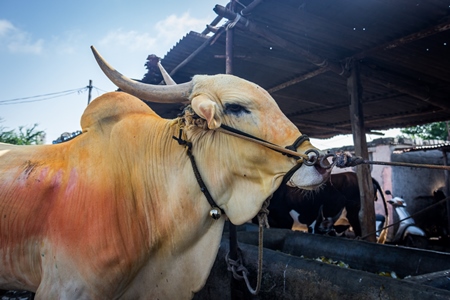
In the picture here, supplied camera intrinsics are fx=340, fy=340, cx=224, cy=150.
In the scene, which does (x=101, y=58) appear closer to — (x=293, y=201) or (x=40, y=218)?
A: (x=40, y=218)

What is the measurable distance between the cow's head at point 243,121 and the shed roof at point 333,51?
2.03m

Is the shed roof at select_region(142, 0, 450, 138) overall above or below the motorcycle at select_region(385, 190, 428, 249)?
above

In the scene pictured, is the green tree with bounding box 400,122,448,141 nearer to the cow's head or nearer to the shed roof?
the shed roof

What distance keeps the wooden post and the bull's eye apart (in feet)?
10.8

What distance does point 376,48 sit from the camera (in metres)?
4.22

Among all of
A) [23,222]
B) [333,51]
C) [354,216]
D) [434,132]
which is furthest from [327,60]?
[434,132]

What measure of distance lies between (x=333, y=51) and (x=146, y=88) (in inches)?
133

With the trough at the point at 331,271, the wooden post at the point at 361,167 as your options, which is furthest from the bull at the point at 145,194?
the wooden post at the point at 361,167

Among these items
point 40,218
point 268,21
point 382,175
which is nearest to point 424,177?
point 382,175

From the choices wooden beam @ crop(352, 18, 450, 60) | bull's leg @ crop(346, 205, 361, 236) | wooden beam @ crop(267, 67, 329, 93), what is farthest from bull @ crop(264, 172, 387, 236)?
wooden beam @ crop(352, 18, 450, 60)

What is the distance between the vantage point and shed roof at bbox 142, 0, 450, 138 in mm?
3537

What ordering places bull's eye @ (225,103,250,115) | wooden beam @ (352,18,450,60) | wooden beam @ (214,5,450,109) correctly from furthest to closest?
1. wooden beam @ (214,5,450,109)
2. wooden beam @ (352,18,450,60)
3. bull's eye @ (225,103,250,115)

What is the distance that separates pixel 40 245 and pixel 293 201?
265 inches

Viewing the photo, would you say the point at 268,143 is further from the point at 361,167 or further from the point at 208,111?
the point at 361,167
